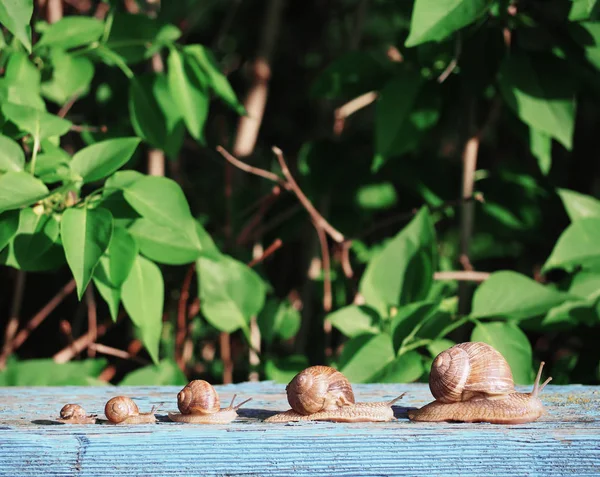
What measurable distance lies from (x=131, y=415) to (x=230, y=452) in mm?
258

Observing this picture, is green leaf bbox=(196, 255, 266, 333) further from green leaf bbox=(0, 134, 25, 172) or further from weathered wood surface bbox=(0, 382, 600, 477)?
weathered wood surface bbox=(0, 382, 600, 477)

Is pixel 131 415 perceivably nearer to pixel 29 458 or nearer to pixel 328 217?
pixel 29 458

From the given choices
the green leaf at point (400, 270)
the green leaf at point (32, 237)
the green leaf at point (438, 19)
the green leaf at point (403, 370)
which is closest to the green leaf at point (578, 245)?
the green leaf at point (400, 270)

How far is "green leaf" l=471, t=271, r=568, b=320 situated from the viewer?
1.64m

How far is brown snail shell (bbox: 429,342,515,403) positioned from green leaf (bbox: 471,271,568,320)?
23.2 inches

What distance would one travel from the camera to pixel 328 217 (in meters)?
2.51

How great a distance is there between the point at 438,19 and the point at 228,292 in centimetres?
89

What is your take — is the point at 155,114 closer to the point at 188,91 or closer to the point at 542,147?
the point at 188,91

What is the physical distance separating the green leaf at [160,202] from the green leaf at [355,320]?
0.43m

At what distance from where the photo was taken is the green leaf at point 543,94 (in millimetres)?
1786

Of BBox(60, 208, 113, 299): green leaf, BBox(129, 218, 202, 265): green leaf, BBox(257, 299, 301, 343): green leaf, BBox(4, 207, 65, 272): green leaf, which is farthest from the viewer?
BBox(257, 299, 301, 343): green leaf

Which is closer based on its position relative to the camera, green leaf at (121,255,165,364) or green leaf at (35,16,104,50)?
green leaf at (121,255,165,364)

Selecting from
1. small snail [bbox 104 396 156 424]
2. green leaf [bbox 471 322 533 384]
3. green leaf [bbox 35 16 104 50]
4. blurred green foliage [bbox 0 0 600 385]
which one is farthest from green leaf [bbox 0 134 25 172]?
green leaf [bbox 471 322 533 384]

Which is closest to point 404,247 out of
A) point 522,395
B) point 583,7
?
point 583,7
